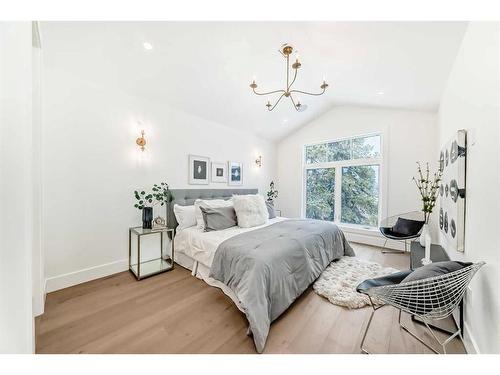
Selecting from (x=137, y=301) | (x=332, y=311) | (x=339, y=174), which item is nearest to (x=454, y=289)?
(x=332, y=311)

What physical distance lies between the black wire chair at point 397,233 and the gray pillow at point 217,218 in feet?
8.22

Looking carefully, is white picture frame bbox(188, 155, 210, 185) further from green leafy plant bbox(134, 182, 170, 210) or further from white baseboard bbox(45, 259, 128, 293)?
white baseboard bbox(45, 259, 128, 293)

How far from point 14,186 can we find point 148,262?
87.0 inches

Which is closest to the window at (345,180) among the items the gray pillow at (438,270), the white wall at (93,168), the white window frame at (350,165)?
the white window frame at (350,165)

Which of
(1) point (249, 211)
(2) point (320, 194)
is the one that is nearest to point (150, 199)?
(1) point (249, 211)

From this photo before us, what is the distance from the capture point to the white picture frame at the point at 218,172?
3.69 meters

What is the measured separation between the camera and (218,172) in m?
3.79

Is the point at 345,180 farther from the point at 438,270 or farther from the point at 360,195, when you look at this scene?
the point at 438,270

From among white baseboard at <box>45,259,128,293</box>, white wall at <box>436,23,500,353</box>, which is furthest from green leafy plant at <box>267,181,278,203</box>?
white wall at <box>436,23,500,353</box>

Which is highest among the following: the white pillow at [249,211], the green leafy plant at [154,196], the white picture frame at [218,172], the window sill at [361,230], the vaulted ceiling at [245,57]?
the vaulted ceiling at [245,57]

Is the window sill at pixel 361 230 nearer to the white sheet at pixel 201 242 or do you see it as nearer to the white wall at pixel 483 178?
the white wall at pixel 483 178

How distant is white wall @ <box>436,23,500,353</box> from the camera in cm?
111

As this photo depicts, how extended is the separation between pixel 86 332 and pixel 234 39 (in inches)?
117

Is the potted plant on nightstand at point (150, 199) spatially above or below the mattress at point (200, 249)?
above
